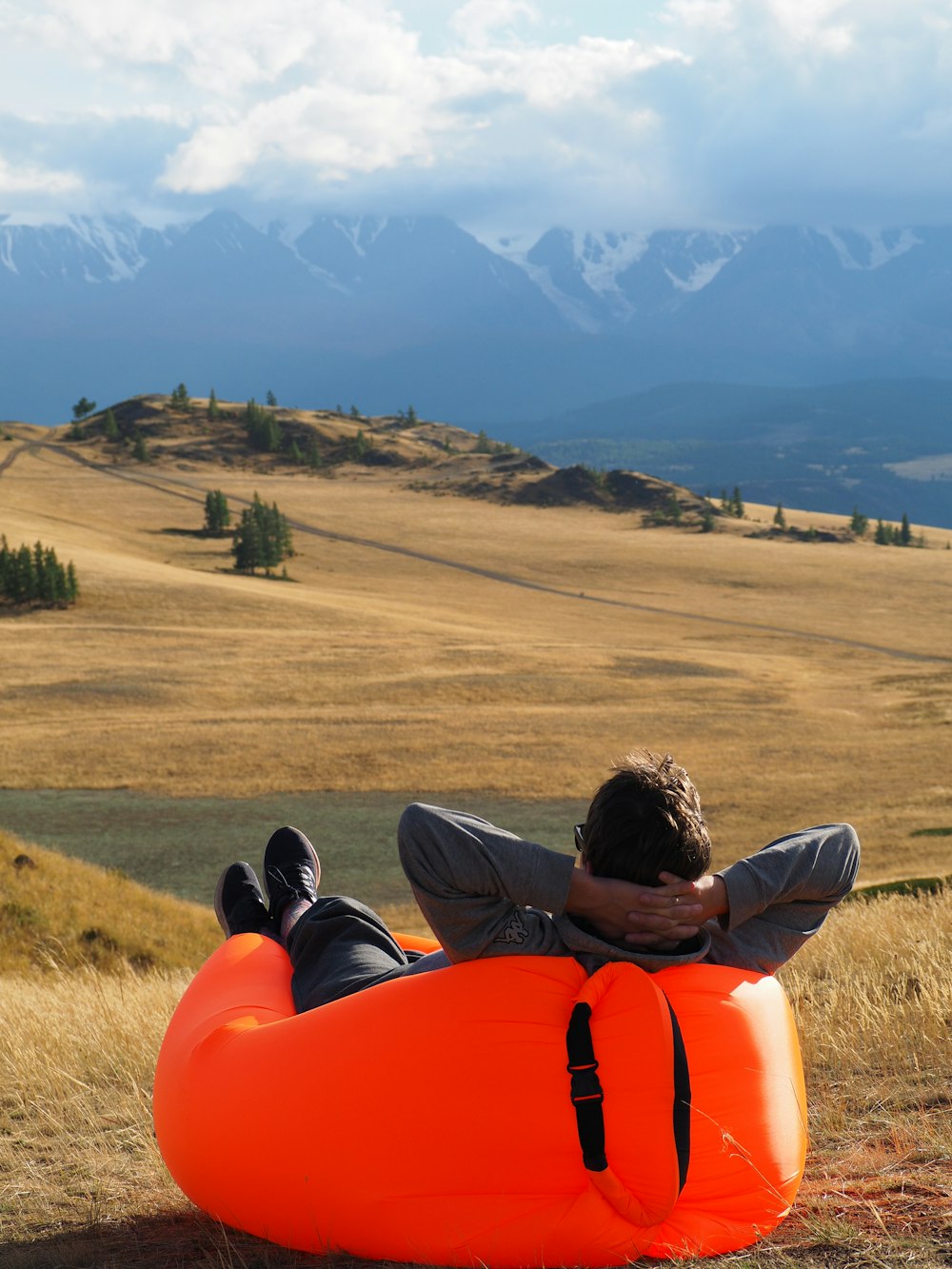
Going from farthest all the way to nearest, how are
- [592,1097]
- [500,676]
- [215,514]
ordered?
[215,514] → [500,676] → [592,1097]

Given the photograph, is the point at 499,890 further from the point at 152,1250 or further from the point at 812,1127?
the point at 812,1127

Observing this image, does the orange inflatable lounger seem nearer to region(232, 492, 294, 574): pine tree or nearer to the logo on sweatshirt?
the logo on sweatshirt

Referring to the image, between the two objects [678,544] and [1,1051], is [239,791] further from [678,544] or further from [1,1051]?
[678,544]

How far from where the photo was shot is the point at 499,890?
12.2 feet

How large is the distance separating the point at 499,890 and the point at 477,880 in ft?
0.33

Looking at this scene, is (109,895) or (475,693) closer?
(109,895)

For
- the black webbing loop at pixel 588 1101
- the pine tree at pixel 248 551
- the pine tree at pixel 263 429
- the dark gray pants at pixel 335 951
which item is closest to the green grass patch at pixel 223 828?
the dark gray pants at pixel 335 951

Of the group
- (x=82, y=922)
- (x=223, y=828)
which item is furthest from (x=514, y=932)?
(x=223, y=828)

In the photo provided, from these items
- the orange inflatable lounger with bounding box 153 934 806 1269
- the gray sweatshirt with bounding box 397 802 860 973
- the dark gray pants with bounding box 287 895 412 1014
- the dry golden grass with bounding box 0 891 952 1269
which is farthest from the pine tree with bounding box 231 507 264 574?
the gray sweatshirt with bounding box 397 802 860 973

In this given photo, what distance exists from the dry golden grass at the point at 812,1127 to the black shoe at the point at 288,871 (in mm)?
1091

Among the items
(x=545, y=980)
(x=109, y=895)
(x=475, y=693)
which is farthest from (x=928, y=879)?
(x=475, y=693)

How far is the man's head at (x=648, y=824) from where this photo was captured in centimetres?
367

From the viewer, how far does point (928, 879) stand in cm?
1330

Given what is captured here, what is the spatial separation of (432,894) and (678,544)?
9782 centimetres
